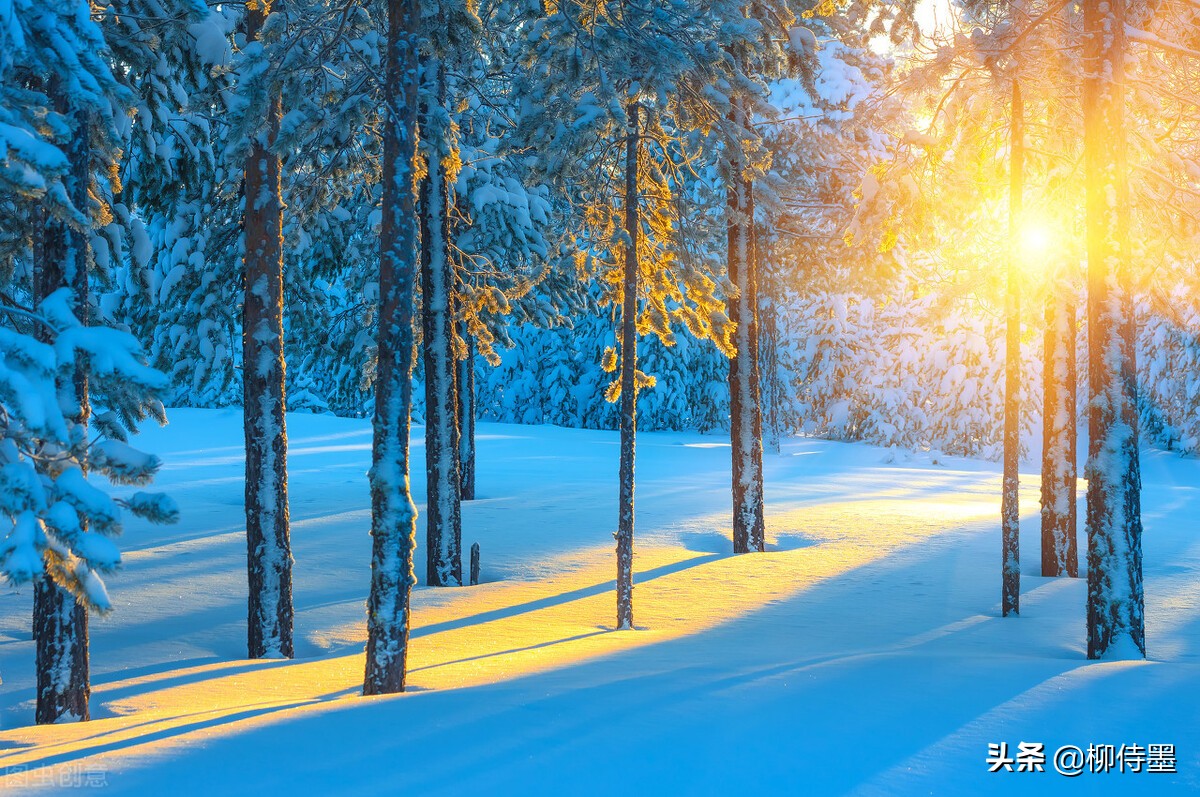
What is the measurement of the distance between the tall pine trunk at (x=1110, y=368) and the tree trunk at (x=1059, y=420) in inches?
166

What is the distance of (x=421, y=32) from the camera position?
8.39 m

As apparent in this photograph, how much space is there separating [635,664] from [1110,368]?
5192 millimetres

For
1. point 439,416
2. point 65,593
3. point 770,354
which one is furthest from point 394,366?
point 770,354

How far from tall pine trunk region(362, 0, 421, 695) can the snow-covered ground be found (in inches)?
25.5

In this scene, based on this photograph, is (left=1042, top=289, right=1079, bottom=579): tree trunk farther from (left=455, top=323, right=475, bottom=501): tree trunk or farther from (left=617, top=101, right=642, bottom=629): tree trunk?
(left=455, top=323, right=475, bottom=501): tree trunk

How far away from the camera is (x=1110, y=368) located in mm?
8805

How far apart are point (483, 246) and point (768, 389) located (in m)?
19.7

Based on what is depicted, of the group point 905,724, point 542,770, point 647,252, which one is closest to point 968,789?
point 905,724

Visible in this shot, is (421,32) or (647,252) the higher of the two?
(421,32)

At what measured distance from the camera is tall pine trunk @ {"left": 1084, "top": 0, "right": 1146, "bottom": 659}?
28.9 feet

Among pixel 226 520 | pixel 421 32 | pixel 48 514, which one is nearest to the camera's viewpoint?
pixel 48 514

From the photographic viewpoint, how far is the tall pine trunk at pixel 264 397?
942 cm

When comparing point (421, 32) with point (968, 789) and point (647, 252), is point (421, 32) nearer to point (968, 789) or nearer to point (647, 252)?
point (647, 252)

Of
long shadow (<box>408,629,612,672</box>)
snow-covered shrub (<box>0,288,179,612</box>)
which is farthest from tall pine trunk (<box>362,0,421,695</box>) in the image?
snow-covered shrub (<box>0,288,179,612</box>)
